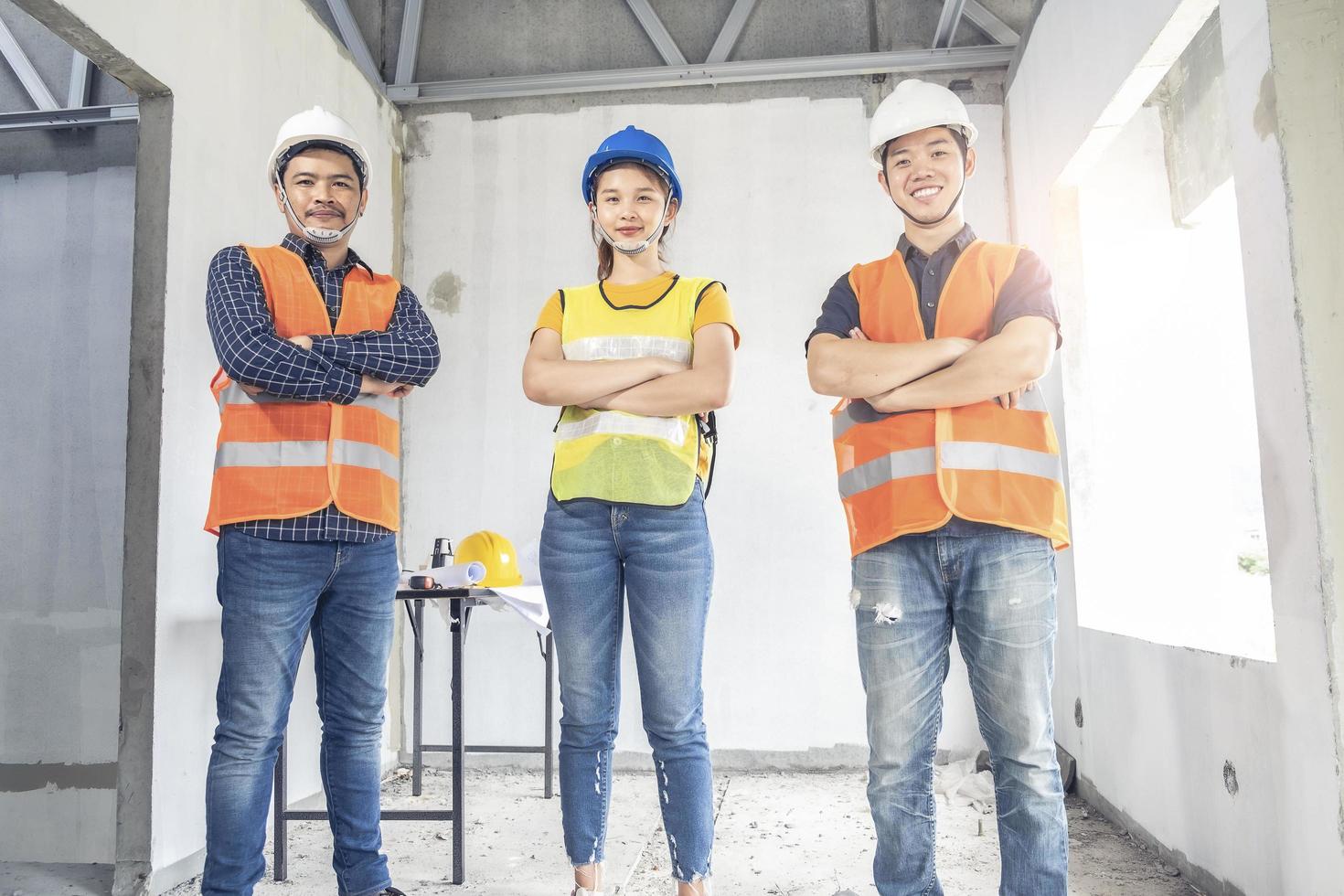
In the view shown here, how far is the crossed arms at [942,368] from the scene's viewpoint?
169 centimetres

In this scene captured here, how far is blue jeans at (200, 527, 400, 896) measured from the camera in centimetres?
183

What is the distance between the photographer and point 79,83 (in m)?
3.29

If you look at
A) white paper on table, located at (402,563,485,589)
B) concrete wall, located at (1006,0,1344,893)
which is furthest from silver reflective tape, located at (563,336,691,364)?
concrete wall, located at (1006,0,1344,893)

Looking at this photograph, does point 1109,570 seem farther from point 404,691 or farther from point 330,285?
point 404,691

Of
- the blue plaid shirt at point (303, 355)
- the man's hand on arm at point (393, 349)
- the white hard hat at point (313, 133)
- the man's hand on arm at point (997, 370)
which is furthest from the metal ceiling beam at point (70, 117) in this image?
the man's hand on arm at point (997, 370)

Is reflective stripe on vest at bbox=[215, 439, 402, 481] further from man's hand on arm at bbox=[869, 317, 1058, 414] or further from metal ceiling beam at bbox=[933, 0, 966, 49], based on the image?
metal ceiling beam at bbox=[933, 0, 966, 49]

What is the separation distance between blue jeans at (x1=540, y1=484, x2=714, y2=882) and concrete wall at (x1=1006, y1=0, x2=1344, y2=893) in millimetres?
1106

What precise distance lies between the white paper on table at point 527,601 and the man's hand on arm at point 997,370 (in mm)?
1425

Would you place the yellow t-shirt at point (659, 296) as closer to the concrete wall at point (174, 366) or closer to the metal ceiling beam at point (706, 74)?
the concrete wall at point (174, 366)

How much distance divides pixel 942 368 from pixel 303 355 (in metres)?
1.22

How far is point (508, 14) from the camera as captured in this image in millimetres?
4477

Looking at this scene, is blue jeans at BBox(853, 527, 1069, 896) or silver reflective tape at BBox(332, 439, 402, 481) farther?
silver reflective tape at BBox(332, 439, 402, 481)

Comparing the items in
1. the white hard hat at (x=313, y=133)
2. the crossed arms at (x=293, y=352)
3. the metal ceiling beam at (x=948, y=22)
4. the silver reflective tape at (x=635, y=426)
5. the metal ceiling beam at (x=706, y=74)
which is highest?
the metal ceiling beam at (x=948, y=22)

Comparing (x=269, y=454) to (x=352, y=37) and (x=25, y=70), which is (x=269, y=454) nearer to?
(x=25, y=70)
